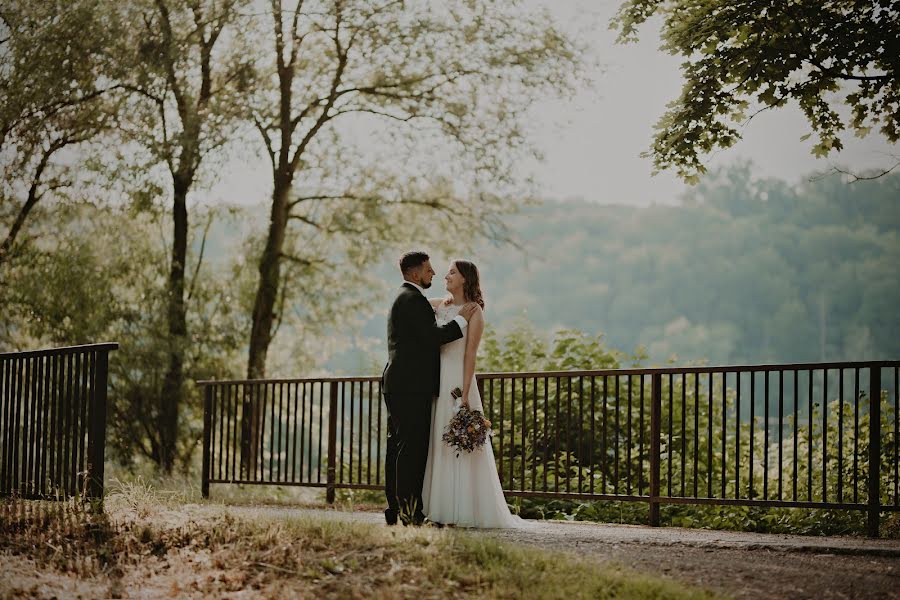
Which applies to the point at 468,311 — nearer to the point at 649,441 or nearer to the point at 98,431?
the point at 98,431

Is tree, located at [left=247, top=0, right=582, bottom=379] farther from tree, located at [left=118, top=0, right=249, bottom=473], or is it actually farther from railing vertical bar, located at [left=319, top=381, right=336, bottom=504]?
railing vertical bar, located at [left=319, top=381, right=336, bottom=504]

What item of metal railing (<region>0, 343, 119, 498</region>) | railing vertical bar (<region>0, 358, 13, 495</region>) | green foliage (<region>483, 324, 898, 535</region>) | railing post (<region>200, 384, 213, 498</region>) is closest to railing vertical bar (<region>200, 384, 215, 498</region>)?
railing post (<region>200, 384, 213, 498</region>)

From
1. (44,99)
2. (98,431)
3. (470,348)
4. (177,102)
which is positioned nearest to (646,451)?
(470,348)

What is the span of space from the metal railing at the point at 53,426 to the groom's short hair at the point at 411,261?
224 centimetres

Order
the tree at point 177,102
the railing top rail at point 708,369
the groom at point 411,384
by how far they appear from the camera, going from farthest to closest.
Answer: the tree at point 177,102, the groom at point 411,384, the railing top rail at point 708,369

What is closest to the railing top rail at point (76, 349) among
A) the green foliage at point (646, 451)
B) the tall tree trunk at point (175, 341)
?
the green foliage at point (646, 451)

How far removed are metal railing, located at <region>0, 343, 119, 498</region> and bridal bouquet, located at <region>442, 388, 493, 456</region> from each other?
8.34 feet

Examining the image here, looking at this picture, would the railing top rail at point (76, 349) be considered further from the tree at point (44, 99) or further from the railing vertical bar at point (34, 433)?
the tree at point (44, 99)

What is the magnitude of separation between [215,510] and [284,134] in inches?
438

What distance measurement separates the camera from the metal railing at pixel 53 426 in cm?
710

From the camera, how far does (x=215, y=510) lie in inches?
265

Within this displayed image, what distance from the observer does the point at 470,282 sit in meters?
7.07

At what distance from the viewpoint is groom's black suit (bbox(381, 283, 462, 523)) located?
22.2 ft

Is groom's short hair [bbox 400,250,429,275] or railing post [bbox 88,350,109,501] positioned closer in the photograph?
groom's short hair [bbox 400,250,429,275]
